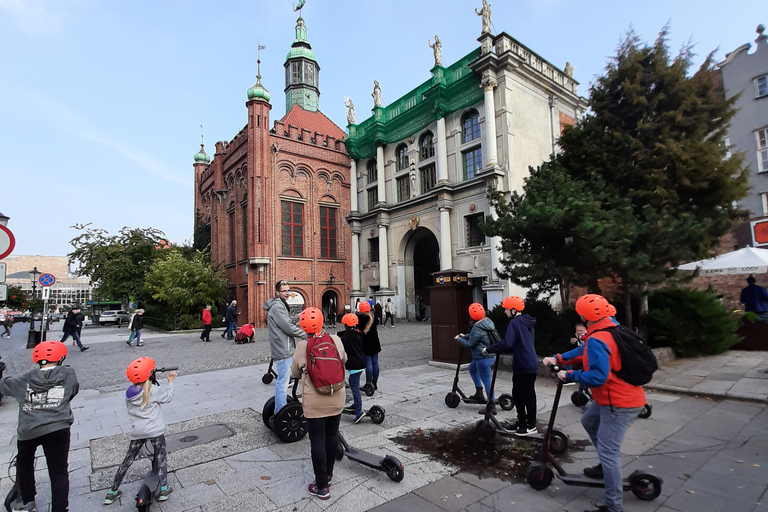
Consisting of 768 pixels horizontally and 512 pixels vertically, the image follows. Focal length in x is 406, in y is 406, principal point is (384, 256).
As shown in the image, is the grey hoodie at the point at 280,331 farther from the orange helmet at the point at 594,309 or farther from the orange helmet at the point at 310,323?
the orange helmet at the point at 594,309

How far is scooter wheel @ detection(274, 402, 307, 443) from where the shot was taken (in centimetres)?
495

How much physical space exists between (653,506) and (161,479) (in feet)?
13.9

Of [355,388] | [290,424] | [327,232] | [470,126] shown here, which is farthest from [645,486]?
[327,232]

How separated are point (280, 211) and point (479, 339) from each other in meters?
24.6

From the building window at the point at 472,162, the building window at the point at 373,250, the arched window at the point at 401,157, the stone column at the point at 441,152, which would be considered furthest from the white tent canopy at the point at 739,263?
the building window at the point at 373,250

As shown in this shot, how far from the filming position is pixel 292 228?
29.4 meters

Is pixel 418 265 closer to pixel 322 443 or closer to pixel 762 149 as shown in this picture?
pixel 762 149

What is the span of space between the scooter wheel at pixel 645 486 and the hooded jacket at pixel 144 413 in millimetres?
4047

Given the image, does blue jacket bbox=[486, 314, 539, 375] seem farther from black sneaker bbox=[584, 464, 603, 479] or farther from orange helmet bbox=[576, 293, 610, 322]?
orange helmet bbox=[576, 293, 610, 322]

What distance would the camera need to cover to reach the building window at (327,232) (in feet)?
102

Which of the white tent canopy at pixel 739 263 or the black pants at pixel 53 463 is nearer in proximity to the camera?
the black pants at pixel 53 463

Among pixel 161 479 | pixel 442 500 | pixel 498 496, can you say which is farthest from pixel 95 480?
pixel 498 496

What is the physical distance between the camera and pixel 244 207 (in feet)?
103

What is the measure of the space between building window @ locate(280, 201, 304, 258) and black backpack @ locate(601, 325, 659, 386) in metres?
27.0
